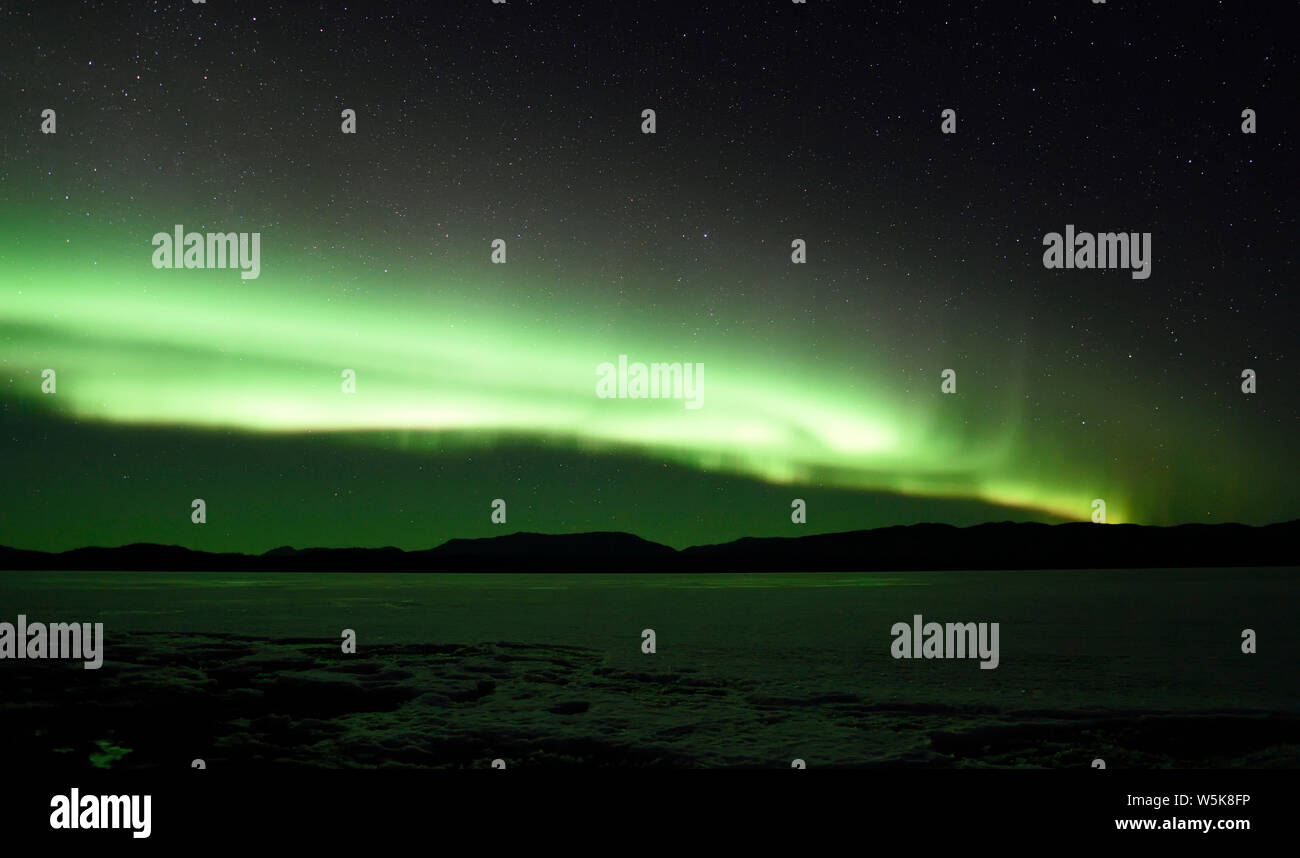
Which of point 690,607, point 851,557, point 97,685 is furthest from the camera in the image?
point 851,557

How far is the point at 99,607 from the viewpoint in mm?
35406

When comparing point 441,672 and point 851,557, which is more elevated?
point 441,672

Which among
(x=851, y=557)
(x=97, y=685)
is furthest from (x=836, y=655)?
(x=851, y=557)

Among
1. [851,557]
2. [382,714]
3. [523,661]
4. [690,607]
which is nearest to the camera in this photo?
[382,714]
